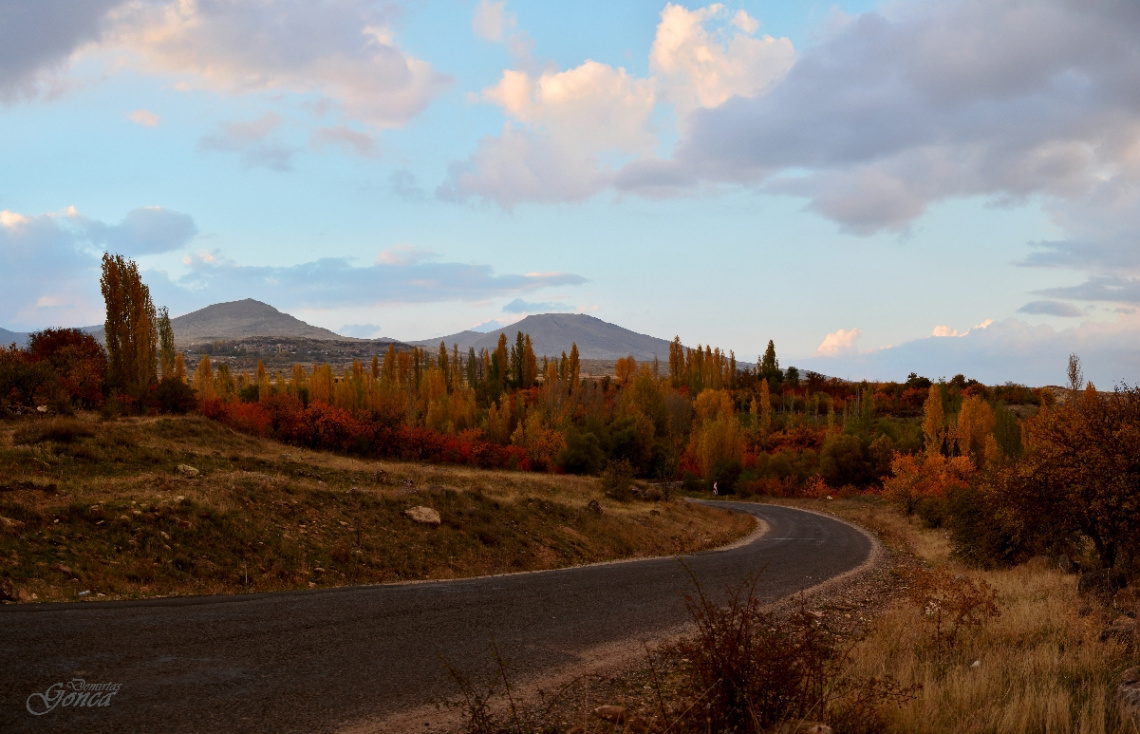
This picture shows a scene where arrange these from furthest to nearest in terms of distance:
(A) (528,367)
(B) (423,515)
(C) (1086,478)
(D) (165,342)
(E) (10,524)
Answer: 1. (A) (528,367)
2. (D) (165,342)
3. (B) (423,515)
4. (C) (1086,478)
5. (E) (10,524)

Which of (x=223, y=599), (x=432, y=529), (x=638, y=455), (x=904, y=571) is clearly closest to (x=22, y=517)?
(x=223, y=599)

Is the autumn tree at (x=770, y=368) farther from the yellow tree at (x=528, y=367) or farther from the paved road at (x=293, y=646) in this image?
the paved road at (x=293, y=646)

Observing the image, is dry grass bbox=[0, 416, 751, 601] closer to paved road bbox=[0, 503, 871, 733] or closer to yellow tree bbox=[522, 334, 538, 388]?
paved road bbox=[0, 503, 871, 733]

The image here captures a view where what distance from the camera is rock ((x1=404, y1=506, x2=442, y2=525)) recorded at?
72.6 ft

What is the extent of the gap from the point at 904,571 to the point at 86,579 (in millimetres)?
20303

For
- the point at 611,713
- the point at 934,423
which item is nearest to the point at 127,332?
the point at 611,713

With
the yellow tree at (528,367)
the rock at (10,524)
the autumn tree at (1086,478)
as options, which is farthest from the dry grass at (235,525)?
the yellow tree at (528,367)

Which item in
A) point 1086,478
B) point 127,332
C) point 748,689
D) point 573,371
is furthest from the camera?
point 573,371

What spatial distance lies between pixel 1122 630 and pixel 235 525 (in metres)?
17.6

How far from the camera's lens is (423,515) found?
2236cm

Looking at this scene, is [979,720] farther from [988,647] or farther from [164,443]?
[164,443]

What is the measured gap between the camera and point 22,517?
46.9 feet

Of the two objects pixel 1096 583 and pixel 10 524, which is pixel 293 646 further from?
pixel 1096 583

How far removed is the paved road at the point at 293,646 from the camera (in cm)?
612
